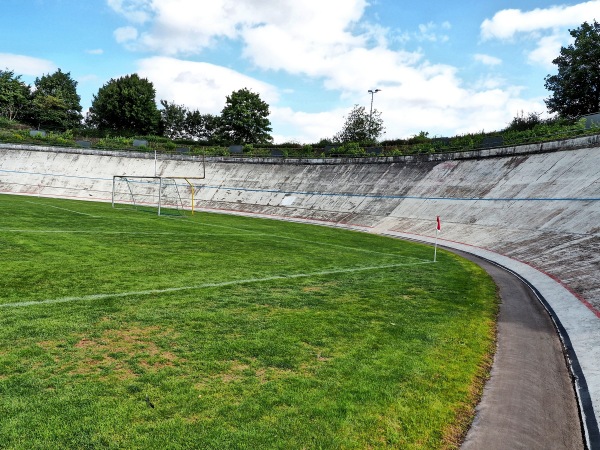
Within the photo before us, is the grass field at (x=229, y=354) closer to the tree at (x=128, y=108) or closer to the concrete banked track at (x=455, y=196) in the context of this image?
the concrete banked track at (x=455, y=196)

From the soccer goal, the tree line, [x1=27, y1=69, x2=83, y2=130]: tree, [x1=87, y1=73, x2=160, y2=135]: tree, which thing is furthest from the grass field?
[x1=27, y1=69, x2=83, y2=130]: tree

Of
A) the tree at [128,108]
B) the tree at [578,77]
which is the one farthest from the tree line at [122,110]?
the tree at [578,77]

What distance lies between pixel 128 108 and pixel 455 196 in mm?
68997

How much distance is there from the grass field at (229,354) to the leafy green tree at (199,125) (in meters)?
82.4

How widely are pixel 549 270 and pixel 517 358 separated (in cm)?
873

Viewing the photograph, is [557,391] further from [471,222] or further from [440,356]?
[471,222]

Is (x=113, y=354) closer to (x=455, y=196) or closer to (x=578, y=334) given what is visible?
(x=578, y=334)

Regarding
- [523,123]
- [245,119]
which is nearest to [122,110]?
[245,119]

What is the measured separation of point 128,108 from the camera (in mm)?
76312

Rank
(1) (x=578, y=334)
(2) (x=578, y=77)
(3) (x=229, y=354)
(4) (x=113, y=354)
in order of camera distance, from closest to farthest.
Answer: (4) (x=113, y=354) → (3) (x=229, y=354) → (1) (x=578, y=334) → (2) (x=578, y=77)

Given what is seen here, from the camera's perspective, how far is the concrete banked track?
11.2m

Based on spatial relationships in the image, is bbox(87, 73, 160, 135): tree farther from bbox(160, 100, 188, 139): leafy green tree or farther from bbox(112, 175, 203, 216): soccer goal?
bbox(112, 175, 203, 216): soccer goal

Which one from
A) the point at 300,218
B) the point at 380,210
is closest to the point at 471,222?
the point at 380,210

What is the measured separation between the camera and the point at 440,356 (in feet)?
20.6
